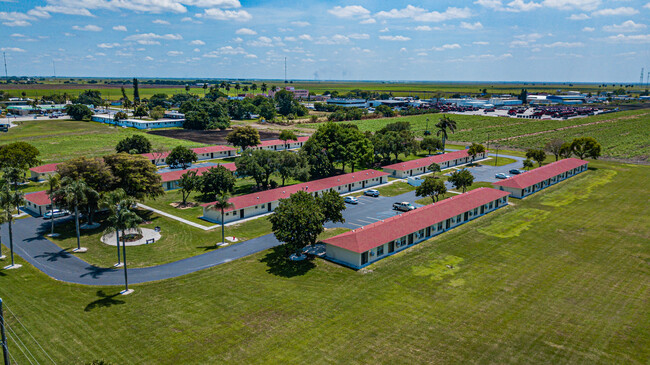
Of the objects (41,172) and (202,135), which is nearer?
(41,172)

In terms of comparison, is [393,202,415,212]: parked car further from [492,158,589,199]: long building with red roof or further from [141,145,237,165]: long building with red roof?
[141,145,237,165]: long building with red roof

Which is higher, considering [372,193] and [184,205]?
[372,193]

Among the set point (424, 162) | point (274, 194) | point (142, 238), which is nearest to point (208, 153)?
point (274, 194)

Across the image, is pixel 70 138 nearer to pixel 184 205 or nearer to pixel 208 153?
pixel 208 153

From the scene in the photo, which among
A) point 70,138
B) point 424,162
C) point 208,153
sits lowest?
point 424,162

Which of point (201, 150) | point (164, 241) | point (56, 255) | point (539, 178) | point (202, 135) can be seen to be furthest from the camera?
point (202, 135)

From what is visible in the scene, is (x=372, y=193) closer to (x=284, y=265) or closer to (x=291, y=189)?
(x=291, y=189)

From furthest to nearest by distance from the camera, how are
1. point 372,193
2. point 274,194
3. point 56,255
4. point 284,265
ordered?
point 372,193
point 274,194
point 56,255
point 284,265

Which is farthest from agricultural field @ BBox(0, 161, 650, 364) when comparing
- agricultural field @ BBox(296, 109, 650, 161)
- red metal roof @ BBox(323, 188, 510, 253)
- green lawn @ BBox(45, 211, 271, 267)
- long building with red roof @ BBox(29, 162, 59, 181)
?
agricultural field @ BBox(296, 109, 650, 161)
